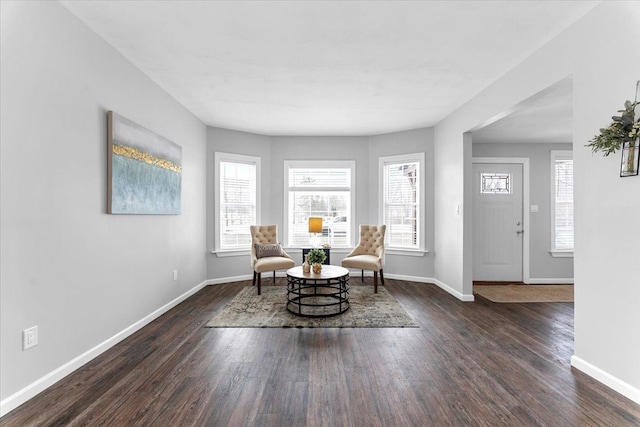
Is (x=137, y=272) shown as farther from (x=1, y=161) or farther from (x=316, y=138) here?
(x=316, y=138)

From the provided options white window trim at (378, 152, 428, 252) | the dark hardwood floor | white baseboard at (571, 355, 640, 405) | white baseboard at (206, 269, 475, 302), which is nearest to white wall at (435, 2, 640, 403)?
white baseboard at (571, 355, 640, 405)

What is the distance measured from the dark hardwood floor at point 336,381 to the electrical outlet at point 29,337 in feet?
1.10

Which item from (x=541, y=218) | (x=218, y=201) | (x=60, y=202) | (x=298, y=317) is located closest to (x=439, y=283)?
(x=541, y=218)

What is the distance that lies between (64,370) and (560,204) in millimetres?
6925

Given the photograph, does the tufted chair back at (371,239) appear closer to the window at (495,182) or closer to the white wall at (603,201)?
the window at (495,182)

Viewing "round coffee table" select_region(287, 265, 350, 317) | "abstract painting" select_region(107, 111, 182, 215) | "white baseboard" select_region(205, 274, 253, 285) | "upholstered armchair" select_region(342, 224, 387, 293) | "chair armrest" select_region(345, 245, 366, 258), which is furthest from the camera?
"chair armrest" select_region(345, 245, 366, 258)

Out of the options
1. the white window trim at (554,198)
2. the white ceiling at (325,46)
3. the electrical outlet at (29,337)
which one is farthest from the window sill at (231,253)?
the white window trim at (554,198)

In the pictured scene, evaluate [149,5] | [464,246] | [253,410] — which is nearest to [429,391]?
[253,410]

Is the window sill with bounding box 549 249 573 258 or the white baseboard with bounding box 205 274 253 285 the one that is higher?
the window sill with bounding box 549 249 573 258

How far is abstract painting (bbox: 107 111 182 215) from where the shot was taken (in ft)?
9.05

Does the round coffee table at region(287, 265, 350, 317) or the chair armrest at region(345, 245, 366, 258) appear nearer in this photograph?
the round coffee table at region(287, 265, 350, 317)

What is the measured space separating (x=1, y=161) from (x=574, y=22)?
12.9 ft

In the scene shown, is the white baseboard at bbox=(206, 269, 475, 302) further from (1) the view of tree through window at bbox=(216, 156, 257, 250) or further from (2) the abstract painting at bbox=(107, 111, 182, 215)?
(2) the abstract painting at bbox=(107, 111, 182, 215)

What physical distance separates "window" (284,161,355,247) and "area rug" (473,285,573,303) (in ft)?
7.66
